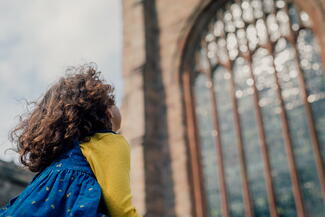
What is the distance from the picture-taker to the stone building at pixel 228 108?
19.7 ft

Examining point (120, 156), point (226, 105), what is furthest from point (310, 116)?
point (120, 156)

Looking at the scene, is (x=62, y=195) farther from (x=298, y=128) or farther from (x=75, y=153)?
(x=298, y=128)

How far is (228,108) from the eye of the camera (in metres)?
6.98

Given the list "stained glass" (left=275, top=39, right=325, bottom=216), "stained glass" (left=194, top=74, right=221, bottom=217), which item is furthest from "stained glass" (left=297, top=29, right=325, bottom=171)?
"stained glass" (left=194, top=74, right=221, bottom=217)

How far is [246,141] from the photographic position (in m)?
6.54

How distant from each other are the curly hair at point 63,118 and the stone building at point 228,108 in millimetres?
5151

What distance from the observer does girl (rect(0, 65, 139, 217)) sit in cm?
Answer: 110

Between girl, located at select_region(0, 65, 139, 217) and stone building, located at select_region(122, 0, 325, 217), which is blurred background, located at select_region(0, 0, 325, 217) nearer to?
stone building, located at select_region(122, 0, 325, 217)

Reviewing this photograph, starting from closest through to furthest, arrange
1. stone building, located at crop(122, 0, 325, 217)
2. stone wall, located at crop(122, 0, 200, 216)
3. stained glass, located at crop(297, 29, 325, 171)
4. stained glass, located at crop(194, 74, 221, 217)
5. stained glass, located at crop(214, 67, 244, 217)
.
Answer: stained glass, located at crop(297, 29, 325, 171)
stone building, located at crop(122, 0, 325, 217)
stained glass, located at crop(214, 67, 244, 217)
stained glass, located at crop(194, 74, 221, 217)
stone wall, located at crop(122, 0, 200, 216)

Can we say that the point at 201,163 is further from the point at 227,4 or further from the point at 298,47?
the point at 227,4

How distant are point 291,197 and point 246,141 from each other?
1.25 metres

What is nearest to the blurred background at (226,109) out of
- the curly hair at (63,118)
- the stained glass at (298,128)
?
the stained glass at (298,128)

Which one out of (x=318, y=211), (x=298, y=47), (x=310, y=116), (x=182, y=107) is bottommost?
(x=318, y=211)

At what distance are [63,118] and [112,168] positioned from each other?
0.94 feet
